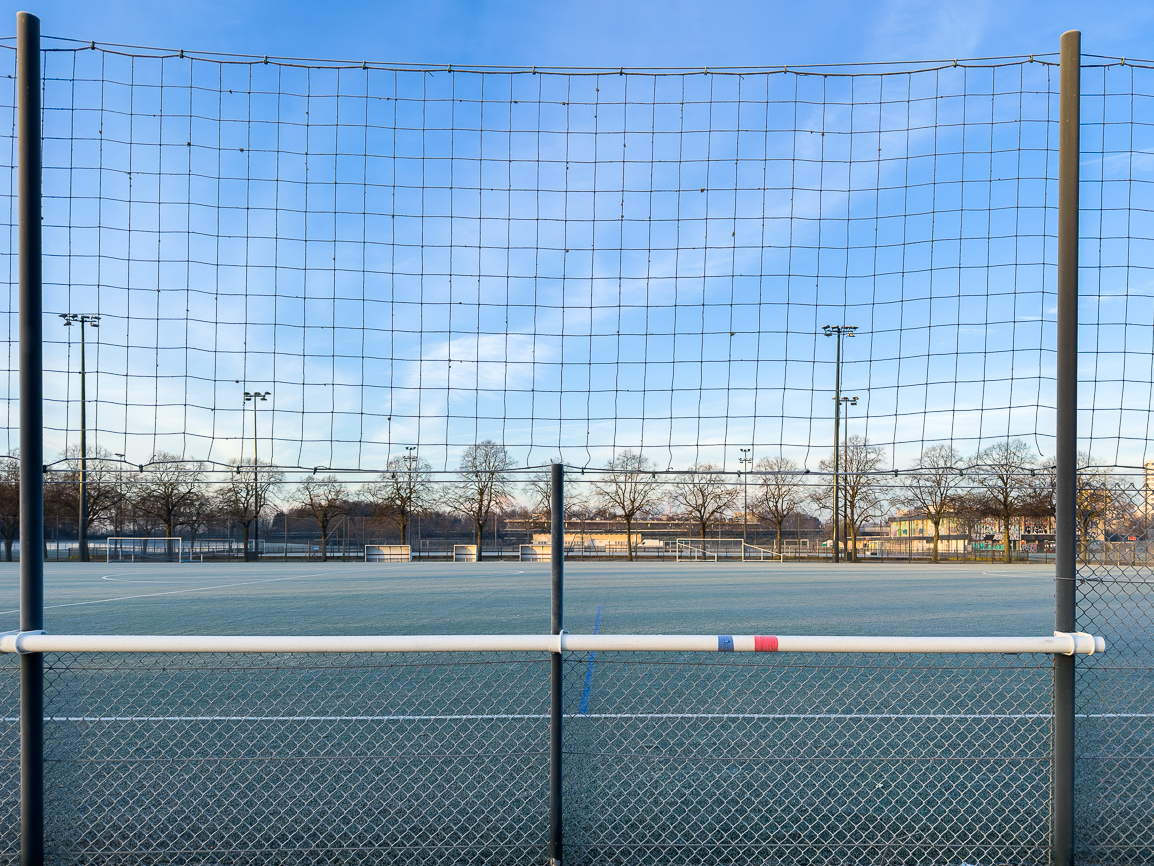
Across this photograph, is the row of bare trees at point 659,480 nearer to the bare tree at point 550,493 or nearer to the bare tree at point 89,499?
the bare tree at point 550,493

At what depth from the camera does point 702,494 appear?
12125mm

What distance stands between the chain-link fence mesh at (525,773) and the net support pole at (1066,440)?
20 centimetres

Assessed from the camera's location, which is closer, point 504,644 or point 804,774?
point 504,644

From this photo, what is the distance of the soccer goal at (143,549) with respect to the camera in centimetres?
3656

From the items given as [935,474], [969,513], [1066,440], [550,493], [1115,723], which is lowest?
[969,513]

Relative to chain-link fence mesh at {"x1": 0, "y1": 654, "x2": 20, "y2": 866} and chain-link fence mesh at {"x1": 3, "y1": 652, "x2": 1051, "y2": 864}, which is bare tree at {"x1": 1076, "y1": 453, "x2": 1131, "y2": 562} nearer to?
chain-link fence mesh at {"x1": 3, "y1": 652, "x2": 1051, "y2": 864}

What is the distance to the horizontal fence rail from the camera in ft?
10.5

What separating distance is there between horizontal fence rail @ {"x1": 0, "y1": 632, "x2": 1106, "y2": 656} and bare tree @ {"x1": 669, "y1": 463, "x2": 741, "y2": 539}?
882 millimetres

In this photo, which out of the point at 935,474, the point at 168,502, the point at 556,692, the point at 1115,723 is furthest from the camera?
the point at 168,502

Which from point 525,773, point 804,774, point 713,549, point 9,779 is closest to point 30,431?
point 9,779

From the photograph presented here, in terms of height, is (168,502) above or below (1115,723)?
below

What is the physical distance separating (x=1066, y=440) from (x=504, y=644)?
2.81 metres

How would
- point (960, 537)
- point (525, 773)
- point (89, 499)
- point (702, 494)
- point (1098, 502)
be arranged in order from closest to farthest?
1. point (525, 773)
2. point (1098, 502)
3. point (702, 494)
4. point (89, 499)
5. point (960, 537)

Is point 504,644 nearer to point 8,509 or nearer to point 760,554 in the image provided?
point 760,554
